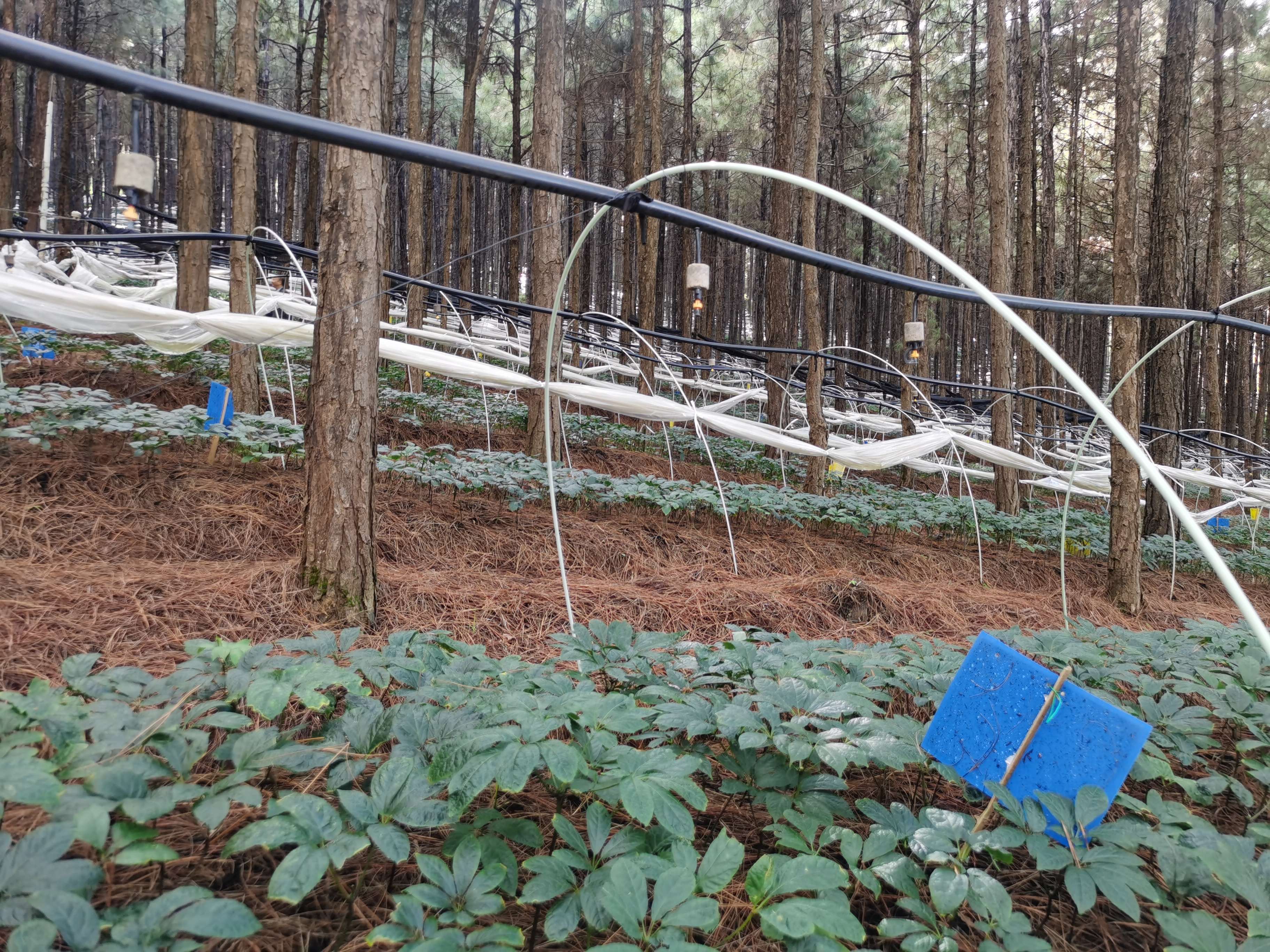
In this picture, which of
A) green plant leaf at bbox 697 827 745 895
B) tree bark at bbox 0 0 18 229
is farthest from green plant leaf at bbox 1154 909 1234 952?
tree bark at bbox 0 0 18 229

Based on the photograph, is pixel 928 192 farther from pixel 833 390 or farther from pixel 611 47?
pixel 833 390

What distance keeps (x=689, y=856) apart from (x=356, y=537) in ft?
5.88

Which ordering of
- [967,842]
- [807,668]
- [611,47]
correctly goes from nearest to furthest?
[967,842], [807,668], [611,47]

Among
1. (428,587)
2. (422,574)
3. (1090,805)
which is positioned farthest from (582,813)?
(422,574)

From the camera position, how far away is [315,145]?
10.7 m

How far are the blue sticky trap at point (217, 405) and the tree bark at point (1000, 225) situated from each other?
18.3ft

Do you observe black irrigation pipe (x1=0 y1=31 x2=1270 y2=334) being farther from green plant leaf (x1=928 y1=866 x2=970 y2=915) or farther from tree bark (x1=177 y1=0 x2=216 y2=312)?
tree bark (x1=177 y1=0 x2=216 y2=312)

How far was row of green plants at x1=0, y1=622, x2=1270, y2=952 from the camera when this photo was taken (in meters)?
0.78

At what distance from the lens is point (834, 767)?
989mm

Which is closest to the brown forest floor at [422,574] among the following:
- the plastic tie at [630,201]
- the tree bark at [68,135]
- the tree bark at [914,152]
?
the plastic tie at [630,201]

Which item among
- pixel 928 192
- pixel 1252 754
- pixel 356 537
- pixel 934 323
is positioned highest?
pixel 928 192

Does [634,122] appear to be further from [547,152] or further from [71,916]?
[71,916]

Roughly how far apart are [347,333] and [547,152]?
10.5 ft

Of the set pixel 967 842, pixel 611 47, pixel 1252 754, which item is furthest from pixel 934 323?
pixel 967 842
